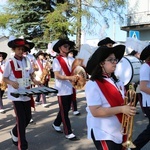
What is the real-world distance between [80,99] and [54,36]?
529 inches

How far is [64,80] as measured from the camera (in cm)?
595

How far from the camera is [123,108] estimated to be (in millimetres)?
2754

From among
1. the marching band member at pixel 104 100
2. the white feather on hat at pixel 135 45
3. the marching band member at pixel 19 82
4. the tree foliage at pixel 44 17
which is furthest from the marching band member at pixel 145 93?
the tree foliage at pixel 44 17

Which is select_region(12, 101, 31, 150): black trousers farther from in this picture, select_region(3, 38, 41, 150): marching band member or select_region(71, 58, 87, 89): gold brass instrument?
select_region(71, 58, 87, 89): gold brass instrument

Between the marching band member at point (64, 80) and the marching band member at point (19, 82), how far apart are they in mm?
871

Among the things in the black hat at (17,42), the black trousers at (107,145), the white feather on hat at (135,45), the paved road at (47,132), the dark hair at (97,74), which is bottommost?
the paved road at (47,132)

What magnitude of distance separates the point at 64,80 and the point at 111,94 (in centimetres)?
304

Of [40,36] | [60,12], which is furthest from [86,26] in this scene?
[40,36]

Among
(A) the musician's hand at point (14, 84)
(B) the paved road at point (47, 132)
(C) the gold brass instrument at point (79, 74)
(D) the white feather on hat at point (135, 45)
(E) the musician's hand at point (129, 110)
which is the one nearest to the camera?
(E) the musician's hand at point (129, 110)

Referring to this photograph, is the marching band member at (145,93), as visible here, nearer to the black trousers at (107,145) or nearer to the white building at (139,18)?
the black trousers at (107,145)

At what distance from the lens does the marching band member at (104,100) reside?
2928 mm

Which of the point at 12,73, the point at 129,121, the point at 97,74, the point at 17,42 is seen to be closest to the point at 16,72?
the point at 12,73

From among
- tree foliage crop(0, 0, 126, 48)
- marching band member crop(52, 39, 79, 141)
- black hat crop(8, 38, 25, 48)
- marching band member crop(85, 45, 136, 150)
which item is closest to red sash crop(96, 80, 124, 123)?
marching band member crop(85, 45, 136, 150)

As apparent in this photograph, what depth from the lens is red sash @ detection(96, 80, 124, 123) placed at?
9.66ft
